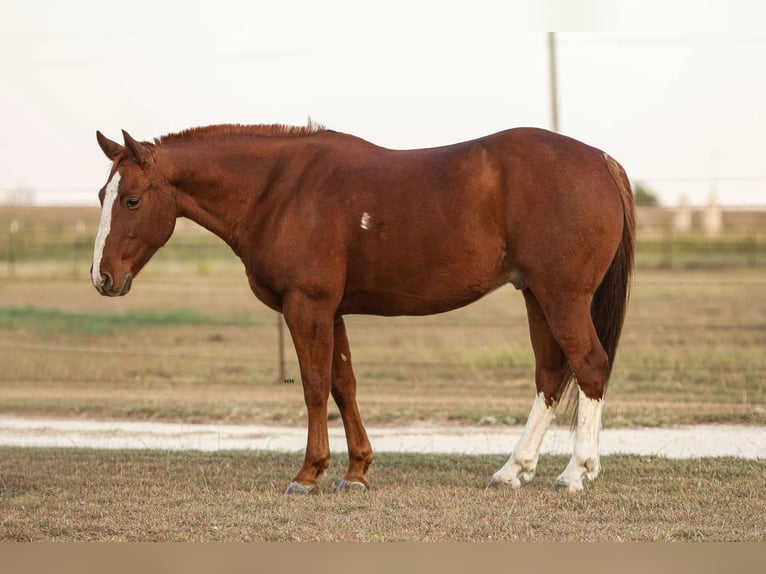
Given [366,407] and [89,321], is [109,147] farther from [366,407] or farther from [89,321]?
[89,321]

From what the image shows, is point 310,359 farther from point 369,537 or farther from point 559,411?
point 559,411

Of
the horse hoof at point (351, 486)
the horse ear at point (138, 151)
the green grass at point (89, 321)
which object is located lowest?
the green grass at point (89, 321)

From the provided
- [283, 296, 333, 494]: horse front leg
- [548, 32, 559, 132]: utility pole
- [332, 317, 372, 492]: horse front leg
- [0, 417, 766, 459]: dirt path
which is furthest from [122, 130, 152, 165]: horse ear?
[548, 32, 559, 132]: utility pole

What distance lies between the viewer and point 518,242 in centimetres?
666

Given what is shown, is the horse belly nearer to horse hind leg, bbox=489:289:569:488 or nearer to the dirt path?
horse hind leg, bbox=489:289:569:488

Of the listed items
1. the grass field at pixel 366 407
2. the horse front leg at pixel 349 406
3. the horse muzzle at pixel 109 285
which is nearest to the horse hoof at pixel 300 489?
the grass field at pixel 366 407

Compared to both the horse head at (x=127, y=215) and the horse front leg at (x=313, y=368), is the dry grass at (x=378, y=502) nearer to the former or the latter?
the horse front leg at (x=313, y=368)

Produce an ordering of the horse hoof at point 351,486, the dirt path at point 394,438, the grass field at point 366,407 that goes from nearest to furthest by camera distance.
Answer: the grass field at point 366,407, the horse hoof at point 351,486, the dirt path at point 394,438

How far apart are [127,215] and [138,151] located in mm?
426

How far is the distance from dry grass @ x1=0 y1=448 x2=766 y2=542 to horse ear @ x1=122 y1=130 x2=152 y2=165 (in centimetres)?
217

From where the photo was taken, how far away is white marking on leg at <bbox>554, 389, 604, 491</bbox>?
6.65 m

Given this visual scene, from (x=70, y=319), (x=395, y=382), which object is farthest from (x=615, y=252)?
(x=70, y=319)

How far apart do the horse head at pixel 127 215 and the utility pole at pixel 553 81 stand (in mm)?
12507

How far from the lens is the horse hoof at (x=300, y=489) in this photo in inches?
263
